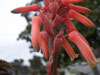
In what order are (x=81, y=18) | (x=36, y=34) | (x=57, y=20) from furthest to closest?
1. (x=81, y=18)
2. (x=57, y=20)
3. (x=36, y=34)

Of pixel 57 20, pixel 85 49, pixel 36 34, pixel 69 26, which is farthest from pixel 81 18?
pixel 36 34

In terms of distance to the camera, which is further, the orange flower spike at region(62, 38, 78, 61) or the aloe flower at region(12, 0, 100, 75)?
the orange flower spike at region(62, 38, 78, 61)

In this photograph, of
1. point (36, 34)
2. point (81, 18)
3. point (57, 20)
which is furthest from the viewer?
point (81, 18)

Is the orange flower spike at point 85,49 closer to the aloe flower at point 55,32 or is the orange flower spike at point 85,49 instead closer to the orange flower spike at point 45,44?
the aloe flower at point 55,32

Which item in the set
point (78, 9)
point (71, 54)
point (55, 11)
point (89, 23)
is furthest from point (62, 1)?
point (71, 54)

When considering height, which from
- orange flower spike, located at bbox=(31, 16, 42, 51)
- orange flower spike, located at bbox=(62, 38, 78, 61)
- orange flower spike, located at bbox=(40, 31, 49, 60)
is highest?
orange flower spike, located at bbox=(31, 16, 42, 51)

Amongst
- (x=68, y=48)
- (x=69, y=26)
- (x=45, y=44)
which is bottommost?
(x=68, y=48)

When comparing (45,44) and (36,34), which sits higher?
(36,34)

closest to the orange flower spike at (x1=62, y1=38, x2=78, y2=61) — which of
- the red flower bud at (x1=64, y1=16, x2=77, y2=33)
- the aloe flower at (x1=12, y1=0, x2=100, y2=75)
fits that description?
the aloe flower at (x1=12, y1=0, x2=100, y2=75)

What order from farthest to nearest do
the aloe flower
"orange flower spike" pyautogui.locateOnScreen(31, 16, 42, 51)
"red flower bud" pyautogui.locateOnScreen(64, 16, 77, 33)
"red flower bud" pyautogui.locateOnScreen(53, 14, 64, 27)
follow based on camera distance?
"red flower bud" pyautogui.locateOnScreen(64, 16, 77, 33) < "red flower bud" pyautogui.locateOnScreen(53, 14, 64, 27) < the aloe flower < "orange flower spike" pyautogui.locateOnScreen(31, 16, 42, 51)

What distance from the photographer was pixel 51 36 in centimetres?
160

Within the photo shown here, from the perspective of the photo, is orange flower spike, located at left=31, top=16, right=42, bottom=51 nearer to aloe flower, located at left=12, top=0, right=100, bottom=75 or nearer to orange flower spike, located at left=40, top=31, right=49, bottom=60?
aloe flower, located at left=12, top=0, right=100, bottom=75

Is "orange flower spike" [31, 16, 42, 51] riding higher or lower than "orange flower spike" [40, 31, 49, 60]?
higher

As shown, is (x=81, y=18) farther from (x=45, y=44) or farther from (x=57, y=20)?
(x=45, y=44)
